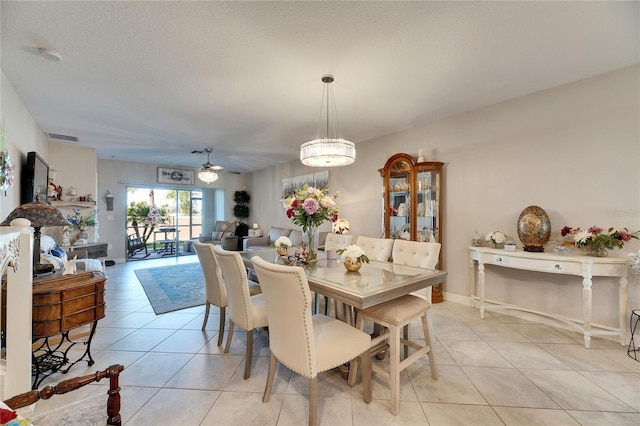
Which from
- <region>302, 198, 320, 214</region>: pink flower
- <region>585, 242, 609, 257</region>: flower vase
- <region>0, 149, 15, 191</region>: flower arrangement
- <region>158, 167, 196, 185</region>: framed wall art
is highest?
<region>158, 167, 196, 185</region>: framed wall art

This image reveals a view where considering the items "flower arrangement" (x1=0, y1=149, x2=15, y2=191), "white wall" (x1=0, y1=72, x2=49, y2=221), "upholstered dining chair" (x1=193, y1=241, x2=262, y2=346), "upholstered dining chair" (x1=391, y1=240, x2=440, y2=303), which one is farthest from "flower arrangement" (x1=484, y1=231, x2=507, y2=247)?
"white wall" (x1=0, y1=72, x2=49, y2=221)

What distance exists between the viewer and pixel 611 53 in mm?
2303

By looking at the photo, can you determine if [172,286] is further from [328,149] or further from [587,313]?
[587,313]

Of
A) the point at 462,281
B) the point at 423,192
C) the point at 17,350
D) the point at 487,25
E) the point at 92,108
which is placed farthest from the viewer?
the point at 423,192

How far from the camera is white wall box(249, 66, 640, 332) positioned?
2557mm

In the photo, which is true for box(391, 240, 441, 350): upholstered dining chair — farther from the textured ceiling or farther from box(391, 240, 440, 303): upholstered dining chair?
the textured ceiling

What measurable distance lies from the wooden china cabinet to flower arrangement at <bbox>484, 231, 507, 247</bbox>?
678 mm

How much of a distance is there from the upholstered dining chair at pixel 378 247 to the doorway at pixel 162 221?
21.9 feet

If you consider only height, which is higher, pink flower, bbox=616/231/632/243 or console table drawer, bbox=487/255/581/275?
pink flower, bbox=616/231/632/243

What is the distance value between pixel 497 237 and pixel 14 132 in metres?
5.56

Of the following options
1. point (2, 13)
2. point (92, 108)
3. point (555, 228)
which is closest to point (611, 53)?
point (555, 228)

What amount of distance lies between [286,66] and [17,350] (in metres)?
2.72

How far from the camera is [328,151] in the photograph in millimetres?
2801

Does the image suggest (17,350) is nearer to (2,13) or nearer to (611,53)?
(2,13)
